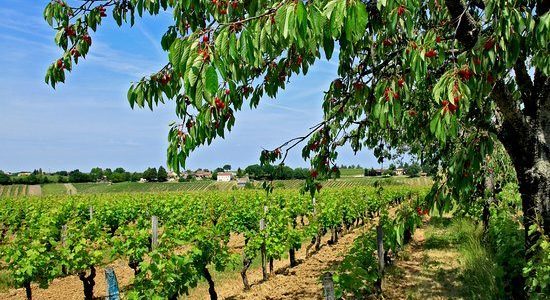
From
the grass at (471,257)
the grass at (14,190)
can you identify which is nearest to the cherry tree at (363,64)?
the grass at (471,257)

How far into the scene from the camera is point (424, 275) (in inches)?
390

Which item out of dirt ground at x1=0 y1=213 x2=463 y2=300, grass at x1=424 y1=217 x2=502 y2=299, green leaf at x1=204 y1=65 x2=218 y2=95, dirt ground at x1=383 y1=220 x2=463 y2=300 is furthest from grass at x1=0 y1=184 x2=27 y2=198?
green leaf at x1=204 y1=65 x2=218 y2=95

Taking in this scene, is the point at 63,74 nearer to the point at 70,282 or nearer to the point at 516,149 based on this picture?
the point at 516,149

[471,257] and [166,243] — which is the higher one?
[166,243]

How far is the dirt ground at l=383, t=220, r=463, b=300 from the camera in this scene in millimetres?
8297

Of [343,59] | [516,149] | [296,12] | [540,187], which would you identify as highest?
[343,59]

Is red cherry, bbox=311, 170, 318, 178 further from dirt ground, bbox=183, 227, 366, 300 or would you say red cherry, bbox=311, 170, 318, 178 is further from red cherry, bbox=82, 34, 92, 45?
dirt ground, bbox=183, 227, 366, 300

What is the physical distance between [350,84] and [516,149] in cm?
197

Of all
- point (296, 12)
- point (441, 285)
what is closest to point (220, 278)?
point (441, 285)

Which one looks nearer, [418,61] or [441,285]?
[418,61]

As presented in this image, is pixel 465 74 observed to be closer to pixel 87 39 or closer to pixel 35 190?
pixel 87 39

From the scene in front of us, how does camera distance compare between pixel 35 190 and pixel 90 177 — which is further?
pixel 90 177

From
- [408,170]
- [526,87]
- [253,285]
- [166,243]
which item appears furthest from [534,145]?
[408,170]

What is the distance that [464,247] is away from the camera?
11570 millimetres
